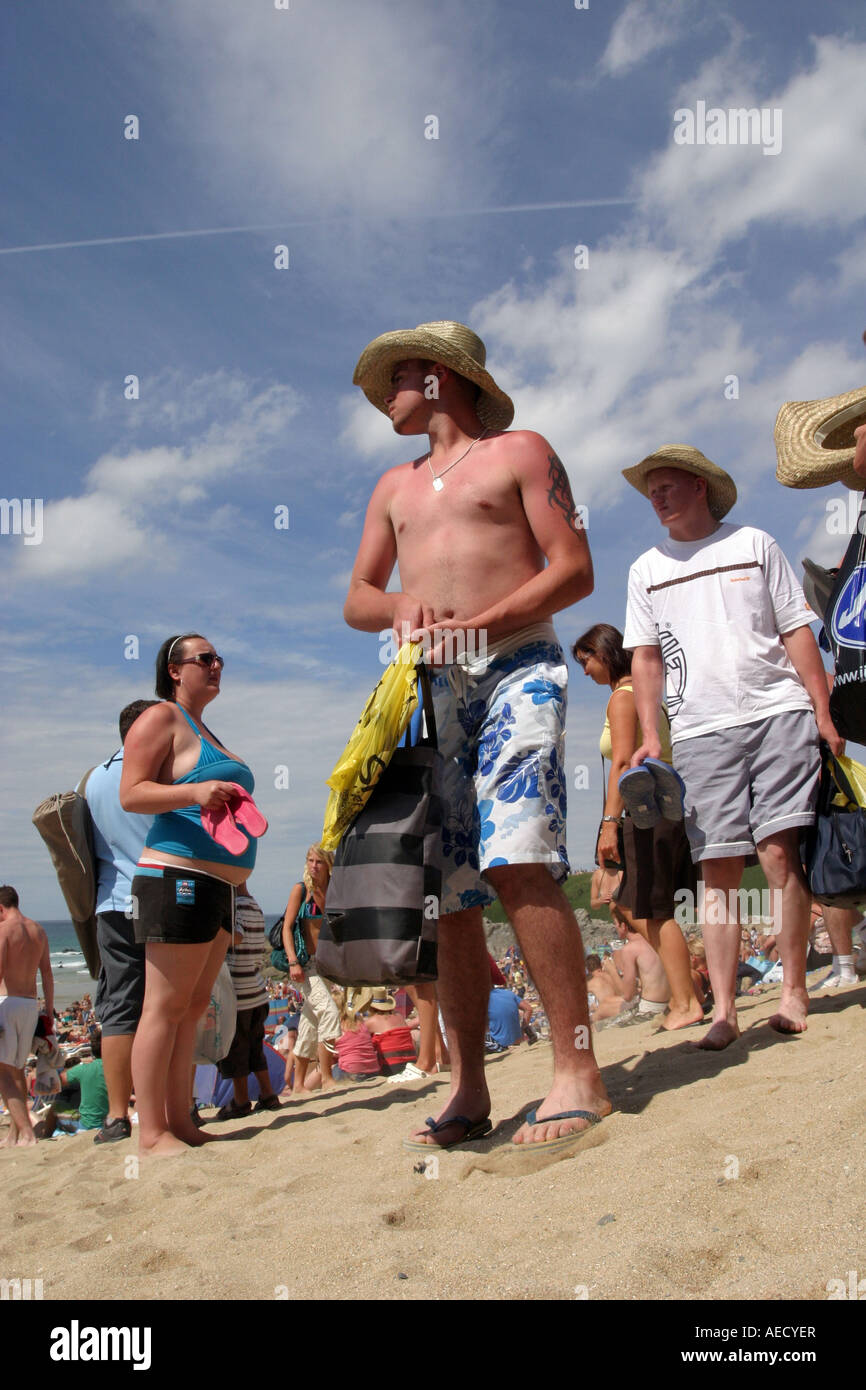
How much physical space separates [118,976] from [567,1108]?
2.58 metres

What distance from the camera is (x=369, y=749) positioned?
2.61m

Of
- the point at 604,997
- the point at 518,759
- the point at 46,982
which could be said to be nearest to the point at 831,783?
the point at 518,759

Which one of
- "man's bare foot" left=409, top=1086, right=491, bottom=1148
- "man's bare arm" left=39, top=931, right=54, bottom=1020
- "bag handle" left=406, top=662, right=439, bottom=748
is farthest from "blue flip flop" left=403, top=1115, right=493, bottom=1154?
"man's bare arm" left=39, top=931, right=54, bottom=1020

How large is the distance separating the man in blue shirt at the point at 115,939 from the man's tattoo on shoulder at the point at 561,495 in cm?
228

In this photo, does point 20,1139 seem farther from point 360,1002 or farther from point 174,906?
point 174,906

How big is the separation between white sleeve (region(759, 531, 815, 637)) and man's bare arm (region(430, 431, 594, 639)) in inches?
42.9

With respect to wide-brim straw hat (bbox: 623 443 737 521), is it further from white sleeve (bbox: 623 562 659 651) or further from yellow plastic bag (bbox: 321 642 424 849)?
yellow plastic bag (bbox: 321 642 424 849)

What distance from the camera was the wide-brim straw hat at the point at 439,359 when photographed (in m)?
3.08

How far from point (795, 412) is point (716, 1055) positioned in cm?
221

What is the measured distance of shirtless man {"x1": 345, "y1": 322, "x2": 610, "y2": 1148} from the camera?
2543 millimetres

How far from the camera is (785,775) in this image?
132 inches

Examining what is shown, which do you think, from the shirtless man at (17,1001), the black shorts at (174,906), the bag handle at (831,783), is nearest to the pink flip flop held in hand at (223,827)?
the black shorts at (174,906)
